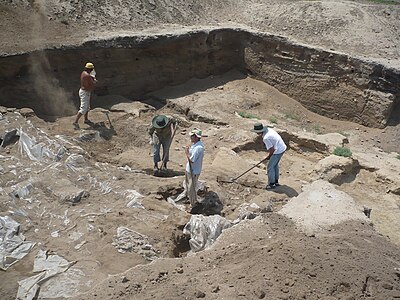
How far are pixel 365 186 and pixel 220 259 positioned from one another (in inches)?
201

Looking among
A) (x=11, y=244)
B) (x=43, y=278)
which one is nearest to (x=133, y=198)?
(x=11, y=244)

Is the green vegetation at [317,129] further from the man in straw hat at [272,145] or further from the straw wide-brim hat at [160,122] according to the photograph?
the straw wide-brim hat at [160,122]

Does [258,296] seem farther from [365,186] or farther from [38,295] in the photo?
[365,186]

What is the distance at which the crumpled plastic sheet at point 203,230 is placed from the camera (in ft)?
20.3

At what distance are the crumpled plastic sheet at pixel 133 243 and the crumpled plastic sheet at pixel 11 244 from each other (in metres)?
1.08

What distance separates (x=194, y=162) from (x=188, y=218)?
0.94 meters

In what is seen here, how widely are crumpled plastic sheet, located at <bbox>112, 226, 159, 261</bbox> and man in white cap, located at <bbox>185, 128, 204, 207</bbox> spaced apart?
140cm

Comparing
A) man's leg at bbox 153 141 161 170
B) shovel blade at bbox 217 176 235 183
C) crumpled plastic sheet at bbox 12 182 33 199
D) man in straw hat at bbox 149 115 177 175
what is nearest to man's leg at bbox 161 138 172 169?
man in straw hat at bbox 149 115 177 175

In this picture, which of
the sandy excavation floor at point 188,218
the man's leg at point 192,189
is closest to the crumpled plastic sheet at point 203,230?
the sandy excavation floor at point 188,218

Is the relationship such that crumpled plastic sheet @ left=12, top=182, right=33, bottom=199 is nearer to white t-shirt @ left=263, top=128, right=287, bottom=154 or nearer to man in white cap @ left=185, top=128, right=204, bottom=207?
man in white cap @ left=185, top=128, right=204, bottom=207

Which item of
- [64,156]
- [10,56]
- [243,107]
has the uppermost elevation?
[10,56]

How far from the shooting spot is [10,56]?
10.6 meters

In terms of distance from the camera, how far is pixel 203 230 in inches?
247

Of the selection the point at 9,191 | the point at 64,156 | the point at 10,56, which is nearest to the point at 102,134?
the point at 64,156
